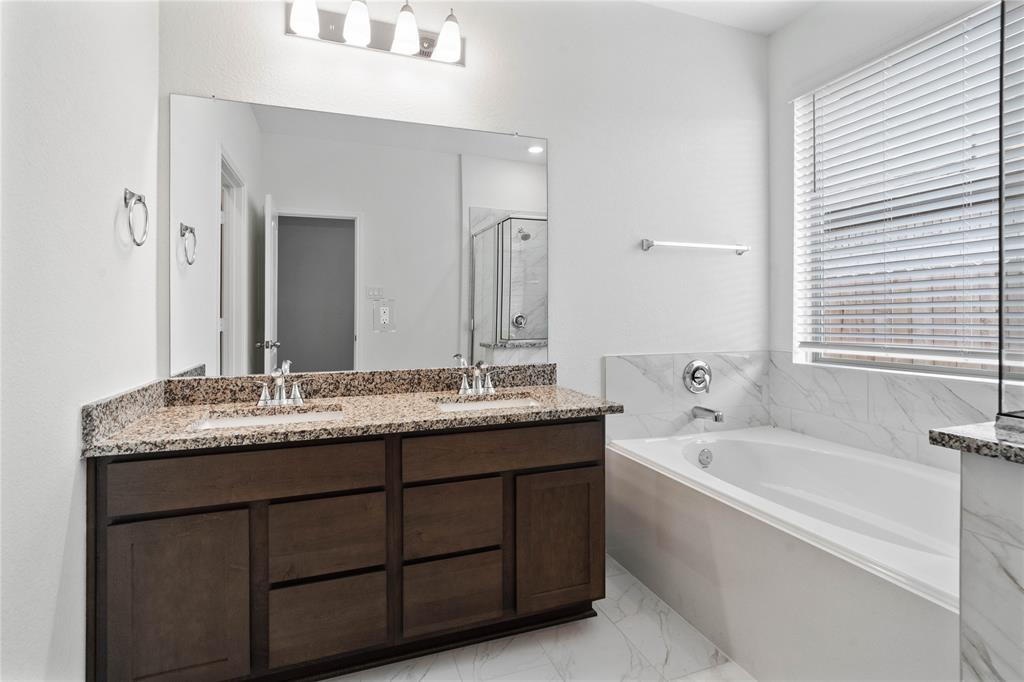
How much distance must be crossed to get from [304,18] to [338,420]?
148cm

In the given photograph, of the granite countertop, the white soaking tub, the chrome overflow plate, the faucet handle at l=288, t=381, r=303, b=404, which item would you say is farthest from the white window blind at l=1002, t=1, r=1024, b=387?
the faucet handle at l=288, t=381, r=303, b=404

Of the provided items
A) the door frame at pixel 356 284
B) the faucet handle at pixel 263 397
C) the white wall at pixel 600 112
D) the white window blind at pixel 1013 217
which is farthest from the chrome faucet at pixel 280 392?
the white window blind at pixel 1013 217

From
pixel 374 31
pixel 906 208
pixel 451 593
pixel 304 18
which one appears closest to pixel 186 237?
pixel 304 18

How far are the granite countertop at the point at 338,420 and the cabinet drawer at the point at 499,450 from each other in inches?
1.9

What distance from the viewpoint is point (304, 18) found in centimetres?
200

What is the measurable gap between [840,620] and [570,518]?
0.83 m

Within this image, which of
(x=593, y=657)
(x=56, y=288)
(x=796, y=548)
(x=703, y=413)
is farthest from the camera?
(x=703, y=413)

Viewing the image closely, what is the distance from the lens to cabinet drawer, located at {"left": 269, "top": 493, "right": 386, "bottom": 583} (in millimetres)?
1571

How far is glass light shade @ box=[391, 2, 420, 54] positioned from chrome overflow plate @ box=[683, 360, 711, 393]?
1.91m

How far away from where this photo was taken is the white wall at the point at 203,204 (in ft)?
6.36

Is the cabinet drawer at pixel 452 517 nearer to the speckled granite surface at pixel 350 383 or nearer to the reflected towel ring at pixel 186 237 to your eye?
the speckled granite surface at pixel 350 383

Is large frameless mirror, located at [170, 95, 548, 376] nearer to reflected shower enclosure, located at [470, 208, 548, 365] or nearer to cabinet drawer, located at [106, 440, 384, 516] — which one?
reflected shower enclosure, located at [470, 208, 548, 365]

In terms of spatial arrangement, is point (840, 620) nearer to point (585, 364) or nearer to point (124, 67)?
point (585, 364)

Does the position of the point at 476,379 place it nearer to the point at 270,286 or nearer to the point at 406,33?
the point at 270,286
